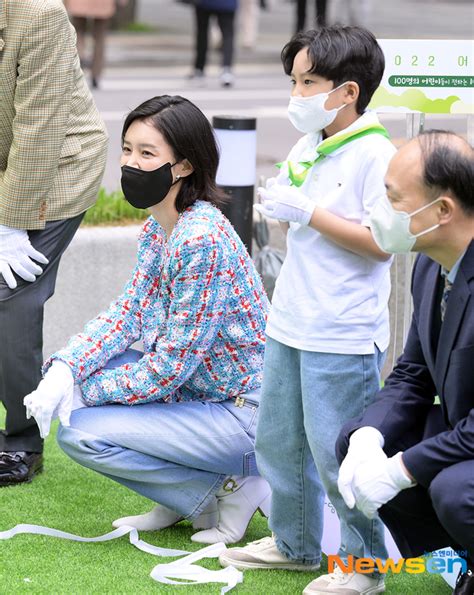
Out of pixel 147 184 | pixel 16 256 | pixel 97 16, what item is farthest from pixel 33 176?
pixel 97 16

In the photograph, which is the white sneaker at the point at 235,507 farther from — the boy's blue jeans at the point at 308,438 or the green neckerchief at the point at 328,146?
the green neckerchief at the point at 328,146

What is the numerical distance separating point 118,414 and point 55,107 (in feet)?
3.35

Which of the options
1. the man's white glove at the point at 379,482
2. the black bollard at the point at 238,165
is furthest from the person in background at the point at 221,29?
the man's white glove at the point at 379,482

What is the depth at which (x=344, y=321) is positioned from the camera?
3012mm

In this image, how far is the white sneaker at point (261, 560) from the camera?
334cm

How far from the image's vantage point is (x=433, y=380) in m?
2.94

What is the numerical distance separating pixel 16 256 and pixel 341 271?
129cm

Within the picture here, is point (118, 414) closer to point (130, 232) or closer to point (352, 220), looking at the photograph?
point (352, 220)

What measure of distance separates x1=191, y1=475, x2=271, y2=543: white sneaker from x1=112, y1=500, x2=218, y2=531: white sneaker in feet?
0.23

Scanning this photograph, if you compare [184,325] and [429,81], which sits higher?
[429,81]

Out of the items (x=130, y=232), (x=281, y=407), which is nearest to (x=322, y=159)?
(x=281, y=407)

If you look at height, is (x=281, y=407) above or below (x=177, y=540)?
above

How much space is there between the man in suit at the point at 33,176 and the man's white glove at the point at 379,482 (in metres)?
1.56

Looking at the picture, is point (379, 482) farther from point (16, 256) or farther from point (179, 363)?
point (16, 256)
